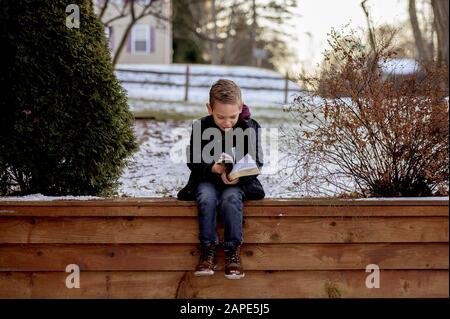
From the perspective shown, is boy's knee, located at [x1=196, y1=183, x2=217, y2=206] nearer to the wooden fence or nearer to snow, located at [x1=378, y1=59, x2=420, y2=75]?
the wooden fence

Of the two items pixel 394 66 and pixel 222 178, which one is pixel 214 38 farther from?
pixel 222 178

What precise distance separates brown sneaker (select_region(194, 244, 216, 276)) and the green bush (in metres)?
0.89

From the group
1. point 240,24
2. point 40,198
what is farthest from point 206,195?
point 240,24

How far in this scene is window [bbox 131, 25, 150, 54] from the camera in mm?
27188

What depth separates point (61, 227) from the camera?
12.8 feet

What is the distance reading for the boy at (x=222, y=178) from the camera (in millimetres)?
3768

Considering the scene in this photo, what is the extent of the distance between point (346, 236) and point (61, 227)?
64.7 inches

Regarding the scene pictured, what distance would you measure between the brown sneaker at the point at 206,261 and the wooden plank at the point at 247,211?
0.23 meters

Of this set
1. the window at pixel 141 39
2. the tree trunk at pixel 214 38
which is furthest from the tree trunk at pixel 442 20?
the tree trunk at pixel 214 38

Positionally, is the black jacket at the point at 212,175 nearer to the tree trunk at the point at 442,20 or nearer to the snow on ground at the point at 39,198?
the snow on ground at the point at 39,198

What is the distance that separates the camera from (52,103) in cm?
408
